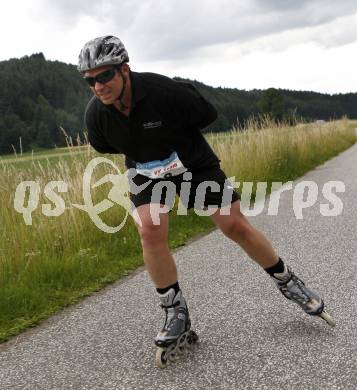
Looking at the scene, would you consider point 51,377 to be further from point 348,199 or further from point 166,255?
point 348,199

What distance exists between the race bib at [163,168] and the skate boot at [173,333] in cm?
72

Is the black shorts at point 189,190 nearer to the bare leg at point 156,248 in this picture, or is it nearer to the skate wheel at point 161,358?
the bare leg at point 156,248

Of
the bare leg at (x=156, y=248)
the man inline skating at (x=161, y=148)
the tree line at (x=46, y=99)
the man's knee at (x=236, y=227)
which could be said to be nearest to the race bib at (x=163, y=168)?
the man inline skating at (x=161, y=148)

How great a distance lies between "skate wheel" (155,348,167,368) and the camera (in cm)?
347

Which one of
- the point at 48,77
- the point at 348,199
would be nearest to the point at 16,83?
the point at 48,77

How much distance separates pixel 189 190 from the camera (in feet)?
12.3

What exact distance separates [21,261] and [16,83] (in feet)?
258

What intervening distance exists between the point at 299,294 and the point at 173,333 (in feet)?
2.99

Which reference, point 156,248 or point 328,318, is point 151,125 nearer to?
point 156,248

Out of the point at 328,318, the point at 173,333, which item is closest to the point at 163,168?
the point at 173,333

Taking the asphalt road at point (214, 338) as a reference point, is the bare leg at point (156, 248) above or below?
above

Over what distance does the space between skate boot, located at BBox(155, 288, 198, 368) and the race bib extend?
719 millimetres

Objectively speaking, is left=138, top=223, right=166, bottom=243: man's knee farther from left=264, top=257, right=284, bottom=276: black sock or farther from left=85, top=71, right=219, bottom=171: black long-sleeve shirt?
left=264, top=257, right=284, bottom=276: black sock

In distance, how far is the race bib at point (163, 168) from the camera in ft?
11.8
